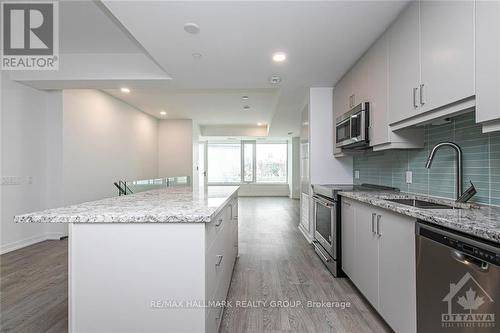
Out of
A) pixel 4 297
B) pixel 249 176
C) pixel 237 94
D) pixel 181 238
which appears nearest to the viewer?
pixel 181 238

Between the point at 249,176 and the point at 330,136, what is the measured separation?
6.68 metres

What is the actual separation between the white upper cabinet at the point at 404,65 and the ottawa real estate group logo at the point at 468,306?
3.63 feet

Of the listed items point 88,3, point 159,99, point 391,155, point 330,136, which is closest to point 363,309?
point 391,155

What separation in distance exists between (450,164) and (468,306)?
1.10 metres

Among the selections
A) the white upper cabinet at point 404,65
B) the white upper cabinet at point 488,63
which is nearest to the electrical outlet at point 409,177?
the white upper cabinet at point 404,65

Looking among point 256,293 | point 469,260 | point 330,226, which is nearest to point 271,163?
point 330,226

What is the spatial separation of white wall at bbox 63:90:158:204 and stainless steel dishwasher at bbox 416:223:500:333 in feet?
15.1

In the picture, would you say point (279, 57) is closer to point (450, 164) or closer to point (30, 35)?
point (450, 164)

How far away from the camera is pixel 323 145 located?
3549 mm

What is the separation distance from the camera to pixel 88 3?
7.32 feet

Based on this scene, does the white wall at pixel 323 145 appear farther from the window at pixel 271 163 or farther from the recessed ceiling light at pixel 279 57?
the window at pixel 271 163

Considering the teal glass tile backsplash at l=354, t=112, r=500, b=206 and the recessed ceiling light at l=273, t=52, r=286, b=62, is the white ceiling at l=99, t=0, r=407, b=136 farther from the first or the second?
the teal glass tile backsplash at l=354, t=112, r=500, b=206

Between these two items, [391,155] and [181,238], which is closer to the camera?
[181,238]

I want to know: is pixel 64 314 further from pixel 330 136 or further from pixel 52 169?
pixel 330 136
